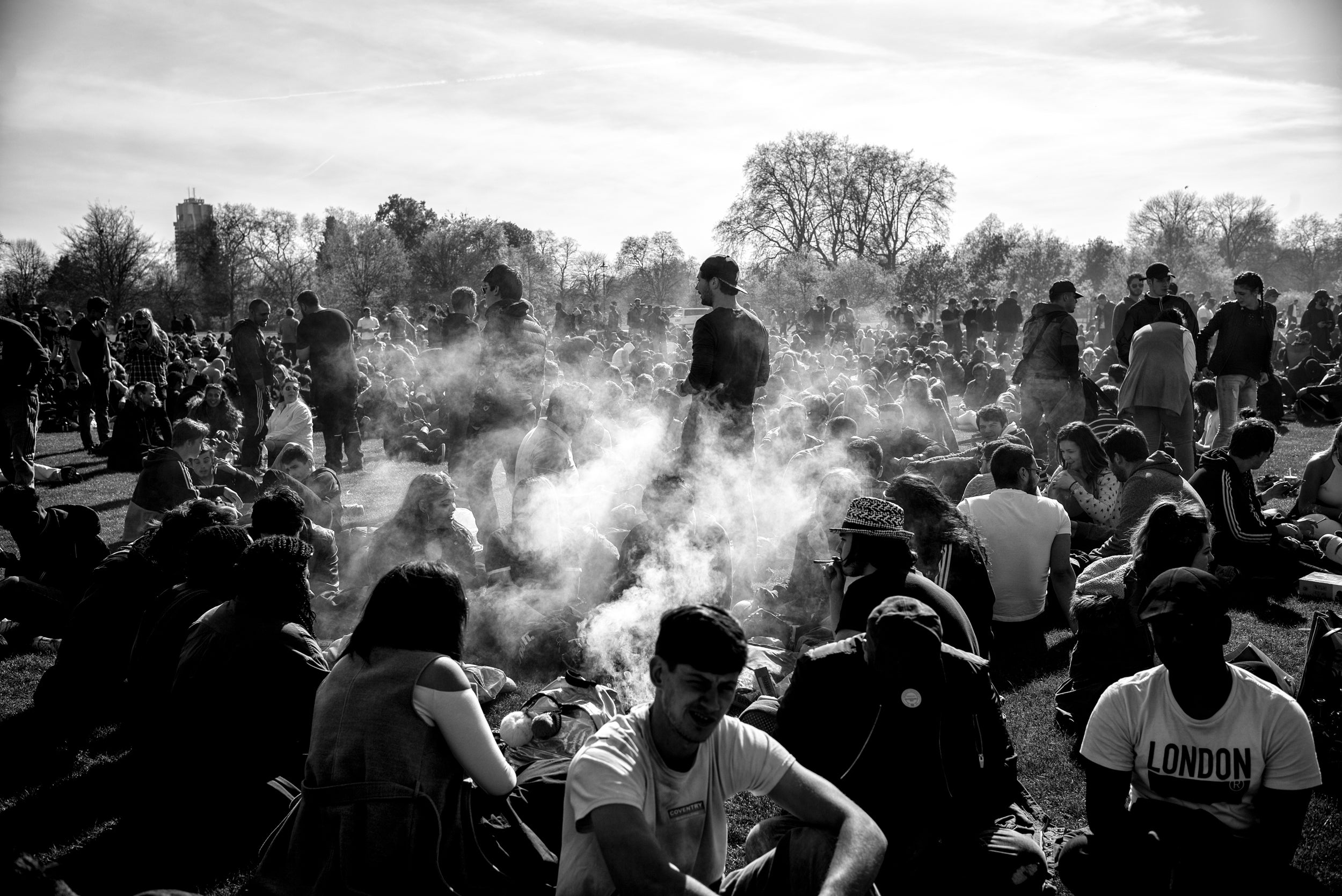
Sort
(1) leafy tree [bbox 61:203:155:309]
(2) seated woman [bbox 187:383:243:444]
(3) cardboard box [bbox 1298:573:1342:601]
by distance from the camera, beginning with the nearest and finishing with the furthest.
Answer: (3) cardboard box [bbox 1298:573:1342:601] → (2) seated woman [bbox 187:383:243:444] → (1) leafy tree [bbox 61:203:155:309]

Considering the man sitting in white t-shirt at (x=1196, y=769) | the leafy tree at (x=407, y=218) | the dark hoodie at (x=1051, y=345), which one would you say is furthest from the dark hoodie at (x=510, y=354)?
the leafy tree at (x=407, y=218)

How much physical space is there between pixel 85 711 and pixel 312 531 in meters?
1.52

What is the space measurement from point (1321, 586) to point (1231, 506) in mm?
664

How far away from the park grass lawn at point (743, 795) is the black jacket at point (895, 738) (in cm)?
8

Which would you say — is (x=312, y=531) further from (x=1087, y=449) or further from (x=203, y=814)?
(x=1087, y=449)

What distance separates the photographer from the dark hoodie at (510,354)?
277 inches

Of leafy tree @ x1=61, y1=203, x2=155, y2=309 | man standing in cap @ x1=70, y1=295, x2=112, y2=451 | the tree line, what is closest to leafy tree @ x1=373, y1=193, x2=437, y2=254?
the tree line

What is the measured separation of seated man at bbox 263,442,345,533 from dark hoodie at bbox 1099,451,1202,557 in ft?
17.7

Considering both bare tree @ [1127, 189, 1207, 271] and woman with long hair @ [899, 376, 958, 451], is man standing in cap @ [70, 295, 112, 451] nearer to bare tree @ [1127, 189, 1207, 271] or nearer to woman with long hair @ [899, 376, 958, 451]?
woman with long hair @ [899, 376, 958, 451]

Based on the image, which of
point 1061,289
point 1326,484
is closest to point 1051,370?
point 1061,289

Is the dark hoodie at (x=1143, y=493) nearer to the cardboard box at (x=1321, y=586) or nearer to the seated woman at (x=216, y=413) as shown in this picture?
the cardboard box at (x=1321, y=586)

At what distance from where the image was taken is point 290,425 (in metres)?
9.26

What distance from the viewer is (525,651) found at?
512 cm

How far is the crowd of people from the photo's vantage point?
263cm
